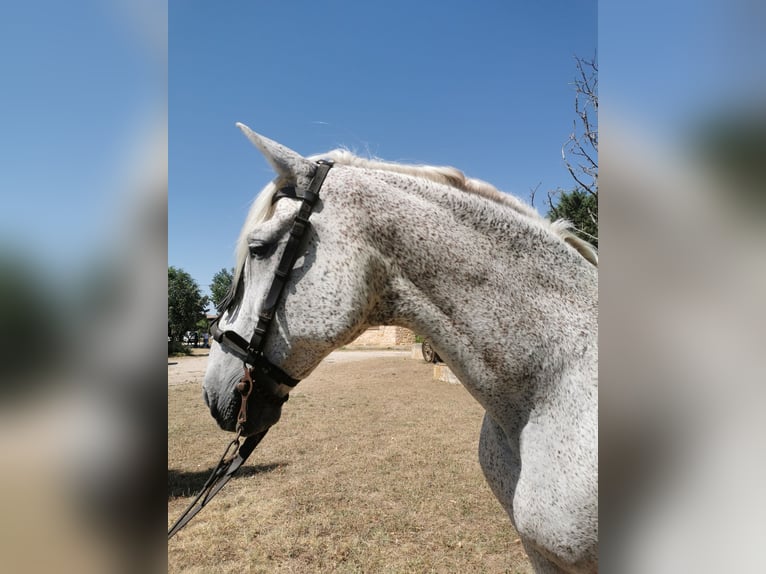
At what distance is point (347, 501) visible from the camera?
465 cm

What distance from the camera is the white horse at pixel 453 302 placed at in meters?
1.34

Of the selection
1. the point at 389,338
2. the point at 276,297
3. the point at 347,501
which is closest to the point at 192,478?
the point at 347,501

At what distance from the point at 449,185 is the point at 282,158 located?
0.61 m

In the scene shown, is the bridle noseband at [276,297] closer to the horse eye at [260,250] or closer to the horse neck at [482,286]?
the horse eye at [260,250]

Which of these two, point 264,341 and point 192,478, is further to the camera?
point 192,478

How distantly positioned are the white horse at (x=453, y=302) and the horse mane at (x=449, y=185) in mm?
14

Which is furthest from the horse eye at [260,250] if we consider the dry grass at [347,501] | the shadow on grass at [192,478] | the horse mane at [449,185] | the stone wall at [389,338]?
the stone wall at [389,338]

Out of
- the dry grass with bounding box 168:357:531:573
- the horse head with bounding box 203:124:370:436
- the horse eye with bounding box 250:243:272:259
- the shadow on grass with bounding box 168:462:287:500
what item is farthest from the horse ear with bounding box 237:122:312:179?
the shadow on grass with bounding box 168:462:287:500

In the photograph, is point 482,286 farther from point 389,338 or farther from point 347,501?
point 389,338

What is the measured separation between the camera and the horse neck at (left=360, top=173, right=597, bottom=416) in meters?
1.37

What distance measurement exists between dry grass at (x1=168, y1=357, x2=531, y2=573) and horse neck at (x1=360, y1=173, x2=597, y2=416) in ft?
9.02

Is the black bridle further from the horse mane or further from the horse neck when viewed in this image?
the horse neck
